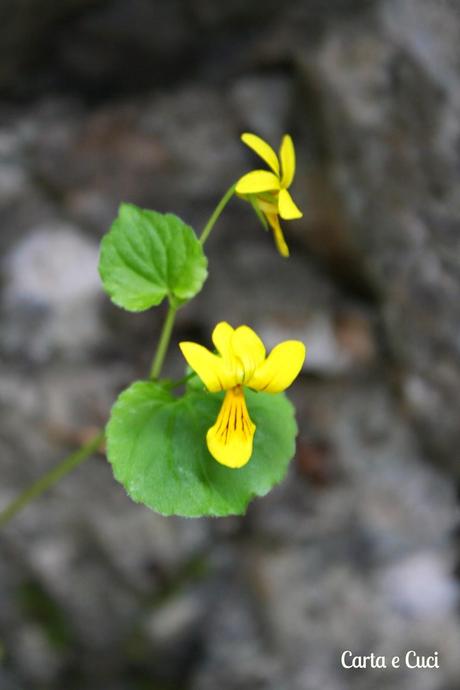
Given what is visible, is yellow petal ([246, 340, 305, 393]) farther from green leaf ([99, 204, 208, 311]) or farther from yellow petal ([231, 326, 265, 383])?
green leaf ([99, 204, 208, 311])

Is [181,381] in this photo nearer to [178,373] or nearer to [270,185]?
[270,185]

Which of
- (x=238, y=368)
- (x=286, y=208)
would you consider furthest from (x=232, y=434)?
(x=286, y=208)

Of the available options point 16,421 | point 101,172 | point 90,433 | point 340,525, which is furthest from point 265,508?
point 101,172

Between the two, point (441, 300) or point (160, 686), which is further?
point (160, 686)

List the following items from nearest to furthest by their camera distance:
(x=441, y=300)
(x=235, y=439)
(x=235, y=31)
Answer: (x=235, y=439), (x=441, y=300), (x=235, y=31)

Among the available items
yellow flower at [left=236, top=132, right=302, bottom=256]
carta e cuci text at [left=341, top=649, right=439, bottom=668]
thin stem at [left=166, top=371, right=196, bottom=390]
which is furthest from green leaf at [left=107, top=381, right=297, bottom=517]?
carta e cuci text at [left=341, top=649, right=439, bottom=668]

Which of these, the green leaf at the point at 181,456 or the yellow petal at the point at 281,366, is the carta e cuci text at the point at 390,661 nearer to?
the green leaf at the point at 181,456

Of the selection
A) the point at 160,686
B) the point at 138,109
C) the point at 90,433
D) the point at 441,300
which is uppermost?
the point at 138,109

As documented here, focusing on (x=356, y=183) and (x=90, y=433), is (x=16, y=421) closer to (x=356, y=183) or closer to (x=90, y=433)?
(x=90, y=433)
